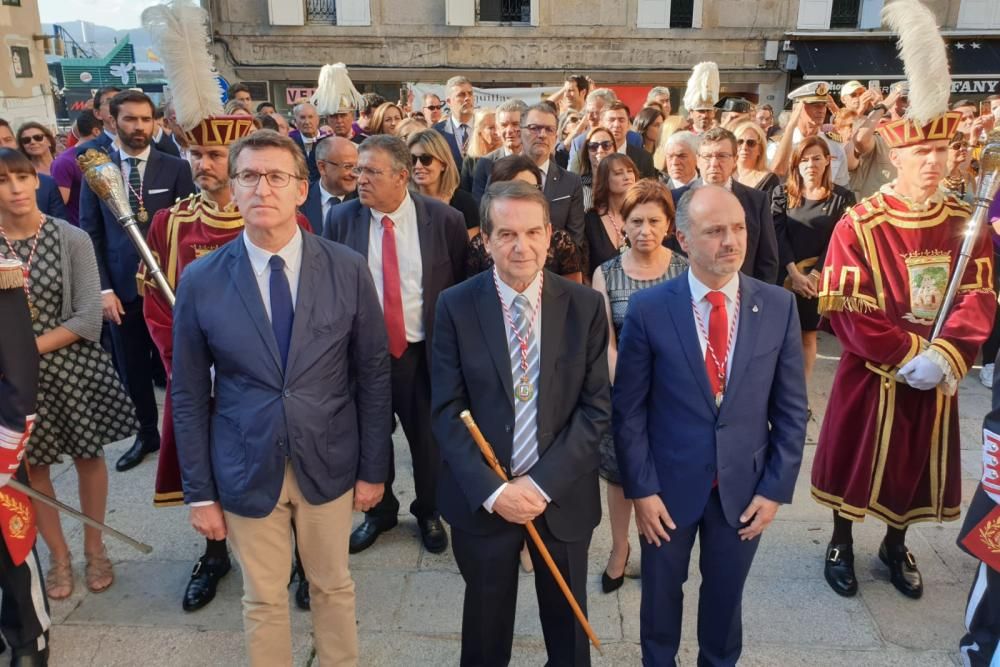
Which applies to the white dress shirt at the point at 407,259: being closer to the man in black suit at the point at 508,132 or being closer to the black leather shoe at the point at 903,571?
the man in black suit at the point at 508,132

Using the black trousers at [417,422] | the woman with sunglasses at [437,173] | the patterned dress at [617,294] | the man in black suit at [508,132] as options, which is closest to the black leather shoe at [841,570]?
the patterned dress at [617,294]

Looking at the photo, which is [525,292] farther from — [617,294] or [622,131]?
[622,131]

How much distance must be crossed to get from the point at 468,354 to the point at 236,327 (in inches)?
31.5

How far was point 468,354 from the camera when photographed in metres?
2.49

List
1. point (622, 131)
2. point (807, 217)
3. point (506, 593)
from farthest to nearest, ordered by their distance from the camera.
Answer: point (622, 131) < point (807, 217) < point (506, 593)

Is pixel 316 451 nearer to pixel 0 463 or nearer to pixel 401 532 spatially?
pixel 0 463

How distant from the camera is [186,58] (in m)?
3.35

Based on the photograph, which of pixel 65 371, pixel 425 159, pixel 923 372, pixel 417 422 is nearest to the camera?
pixel 923 372

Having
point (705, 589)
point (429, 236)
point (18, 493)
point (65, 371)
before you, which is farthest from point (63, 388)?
point (705, 589)

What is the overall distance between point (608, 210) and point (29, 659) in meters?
3.59

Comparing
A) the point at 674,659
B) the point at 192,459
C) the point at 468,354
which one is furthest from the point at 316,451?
the point at 674,659

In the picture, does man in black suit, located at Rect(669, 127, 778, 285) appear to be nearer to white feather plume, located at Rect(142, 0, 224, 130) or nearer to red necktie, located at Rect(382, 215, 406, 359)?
red necktie, located at Rect(382, 215, 406, 359)

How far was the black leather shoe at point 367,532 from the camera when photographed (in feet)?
12.5

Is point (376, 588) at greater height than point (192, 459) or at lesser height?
lesser
